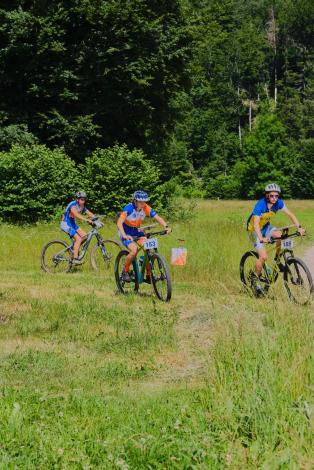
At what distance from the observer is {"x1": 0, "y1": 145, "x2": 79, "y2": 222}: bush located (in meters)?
24.2

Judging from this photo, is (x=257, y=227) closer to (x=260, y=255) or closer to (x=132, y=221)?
(x=260, y=255)

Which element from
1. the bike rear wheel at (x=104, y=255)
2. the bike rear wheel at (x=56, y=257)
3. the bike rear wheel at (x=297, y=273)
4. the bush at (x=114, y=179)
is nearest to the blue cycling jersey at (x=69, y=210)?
the bike rear wheel at (x=56, y=257)

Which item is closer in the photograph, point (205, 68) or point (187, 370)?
point (187, 370)

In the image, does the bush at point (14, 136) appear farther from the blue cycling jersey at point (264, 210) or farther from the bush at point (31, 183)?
the blue cycling jersey at point (264, 210)

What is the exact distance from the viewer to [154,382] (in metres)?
6.50

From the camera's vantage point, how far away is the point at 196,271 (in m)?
13.7

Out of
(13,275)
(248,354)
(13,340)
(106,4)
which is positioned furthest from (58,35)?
(248,354)

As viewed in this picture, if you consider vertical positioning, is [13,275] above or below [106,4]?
below

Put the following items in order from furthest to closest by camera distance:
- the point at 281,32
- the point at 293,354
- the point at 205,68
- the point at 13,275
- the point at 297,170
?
1. the point at 281,32
2. the point at 205,68
3. the point at 297,170
4. the point at 13,275
5. the point at 293,354

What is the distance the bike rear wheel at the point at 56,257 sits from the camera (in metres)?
15.0

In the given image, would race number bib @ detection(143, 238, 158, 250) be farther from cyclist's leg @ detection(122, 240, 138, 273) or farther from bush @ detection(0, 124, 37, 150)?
bush @ detection(0, 124, 37, 150)

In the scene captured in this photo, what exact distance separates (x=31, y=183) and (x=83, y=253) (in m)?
10.4

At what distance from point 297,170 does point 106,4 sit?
2208 inches

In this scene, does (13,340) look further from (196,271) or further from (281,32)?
(281,32)
